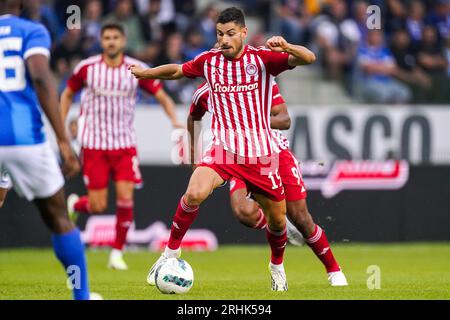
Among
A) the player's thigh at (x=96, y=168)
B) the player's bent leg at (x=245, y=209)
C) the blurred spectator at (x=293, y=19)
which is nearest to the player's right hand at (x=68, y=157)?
the player's bent leg at (x=245, y=209)

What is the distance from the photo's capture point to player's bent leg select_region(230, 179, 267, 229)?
8954 millimetres

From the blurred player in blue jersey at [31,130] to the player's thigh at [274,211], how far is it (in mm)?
2350

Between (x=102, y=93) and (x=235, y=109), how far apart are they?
12.1 ft

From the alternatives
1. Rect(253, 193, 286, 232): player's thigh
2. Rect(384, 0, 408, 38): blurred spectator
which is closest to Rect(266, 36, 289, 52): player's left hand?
Rect(253, 193, 286, 232): player's thigh

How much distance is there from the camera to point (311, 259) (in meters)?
13.0

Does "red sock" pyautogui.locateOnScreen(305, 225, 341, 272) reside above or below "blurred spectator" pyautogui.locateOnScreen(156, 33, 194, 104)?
below

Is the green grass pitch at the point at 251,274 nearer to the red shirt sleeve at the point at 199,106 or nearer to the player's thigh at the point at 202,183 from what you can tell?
the player's thigh at the point at 202,183

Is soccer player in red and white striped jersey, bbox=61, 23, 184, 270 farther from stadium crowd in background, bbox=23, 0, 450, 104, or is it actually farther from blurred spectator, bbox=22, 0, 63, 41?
blurred spectator, bbox=22, 0, 63, 41

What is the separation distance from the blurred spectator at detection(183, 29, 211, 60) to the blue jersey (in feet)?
31.2

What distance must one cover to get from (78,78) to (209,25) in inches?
201

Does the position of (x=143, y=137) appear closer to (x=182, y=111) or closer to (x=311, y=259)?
(x=182, y=111)
